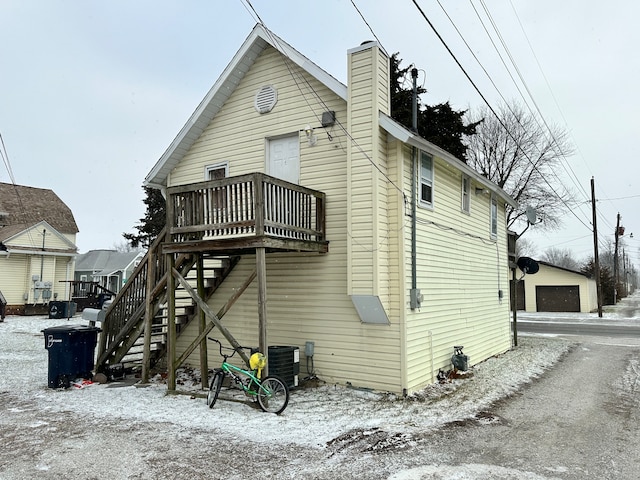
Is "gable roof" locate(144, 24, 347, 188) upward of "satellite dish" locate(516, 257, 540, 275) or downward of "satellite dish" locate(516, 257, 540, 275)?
upward

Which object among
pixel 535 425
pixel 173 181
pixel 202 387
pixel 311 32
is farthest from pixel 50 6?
pixel 535 425

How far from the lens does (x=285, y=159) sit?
34.0ft

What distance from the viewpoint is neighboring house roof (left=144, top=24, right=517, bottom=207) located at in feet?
28.9

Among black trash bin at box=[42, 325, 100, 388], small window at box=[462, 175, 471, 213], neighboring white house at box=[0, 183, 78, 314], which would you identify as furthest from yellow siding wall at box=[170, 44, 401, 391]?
neighboring white house at box=[0, 183, 78, 314]

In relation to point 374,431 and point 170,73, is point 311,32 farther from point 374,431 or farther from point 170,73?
point 374,431

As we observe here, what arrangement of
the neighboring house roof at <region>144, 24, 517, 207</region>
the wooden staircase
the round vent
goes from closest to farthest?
the neighboring house roof at <region>144, 24, 517, 207</region>, the wooden staircase, the round vent

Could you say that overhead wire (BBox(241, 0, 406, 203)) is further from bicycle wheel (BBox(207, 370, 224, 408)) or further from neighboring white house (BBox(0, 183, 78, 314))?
neighboring white house (BBox(0, 183, 78, 314))

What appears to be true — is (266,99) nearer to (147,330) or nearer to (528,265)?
(147,330)

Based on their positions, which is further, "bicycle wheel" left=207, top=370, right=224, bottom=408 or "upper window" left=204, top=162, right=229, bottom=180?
"upper window" left=204, top=162, right=229, bottom=180

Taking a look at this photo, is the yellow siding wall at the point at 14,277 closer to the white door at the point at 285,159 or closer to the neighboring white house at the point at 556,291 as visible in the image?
the white door at the point at 285,159

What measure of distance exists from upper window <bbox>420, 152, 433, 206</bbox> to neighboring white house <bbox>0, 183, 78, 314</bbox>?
75.2 feet

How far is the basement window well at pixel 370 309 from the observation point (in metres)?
8.51

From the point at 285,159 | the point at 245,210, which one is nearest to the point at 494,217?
the point at 285,159

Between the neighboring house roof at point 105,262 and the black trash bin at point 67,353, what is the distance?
28.5m
